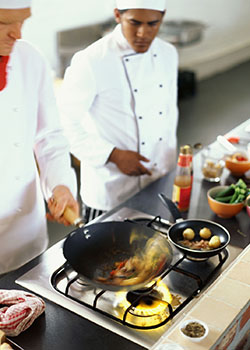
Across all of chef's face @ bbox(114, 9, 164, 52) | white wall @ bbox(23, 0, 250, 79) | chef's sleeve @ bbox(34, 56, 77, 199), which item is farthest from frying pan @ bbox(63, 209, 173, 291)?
white wall @ bbox(23, 0, 250, 79)

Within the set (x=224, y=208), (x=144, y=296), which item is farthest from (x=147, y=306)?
(x=224, y=208)

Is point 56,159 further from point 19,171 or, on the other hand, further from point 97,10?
point 97,10

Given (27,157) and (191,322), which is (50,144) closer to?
(27,157)

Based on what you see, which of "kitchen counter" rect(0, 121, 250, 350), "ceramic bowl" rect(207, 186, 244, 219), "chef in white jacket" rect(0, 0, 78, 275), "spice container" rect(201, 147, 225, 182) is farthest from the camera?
"spice container" rect(201, 147, 225, 182)

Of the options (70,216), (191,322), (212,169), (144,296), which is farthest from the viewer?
(212,169)

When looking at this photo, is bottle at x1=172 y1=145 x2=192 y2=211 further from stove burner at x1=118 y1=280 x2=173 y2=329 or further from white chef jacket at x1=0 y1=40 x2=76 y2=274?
stove burner at x1=118 y1=280 x2=173 y2=329

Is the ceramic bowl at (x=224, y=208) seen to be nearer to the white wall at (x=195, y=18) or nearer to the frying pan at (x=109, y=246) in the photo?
the frying pan at (x=109, y=246)

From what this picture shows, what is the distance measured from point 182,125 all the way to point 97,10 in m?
1.68

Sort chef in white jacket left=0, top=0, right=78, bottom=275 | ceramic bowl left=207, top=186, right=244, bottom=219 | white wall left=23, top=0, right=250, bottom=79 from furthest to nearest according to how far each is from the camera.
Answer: white wall left=23, top=0, right=250, bottom=79
ceramic bowl left=207, top=186, right=244, bottom=219
chef in white jacket left=0, top=0, right=78, bottom=275

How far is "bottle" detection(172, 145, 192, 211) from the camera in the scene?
1910 millimetres

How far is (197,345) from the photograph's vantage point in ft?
3.46

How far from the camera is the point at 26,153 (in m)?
1.81

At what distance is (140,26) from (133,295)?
131 cm

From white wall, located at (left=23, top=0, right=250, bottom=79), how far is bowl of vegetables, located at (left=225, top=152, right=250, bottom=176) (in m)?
3.09
